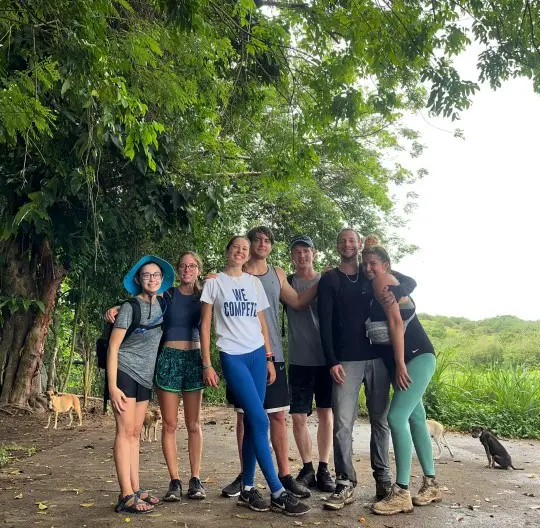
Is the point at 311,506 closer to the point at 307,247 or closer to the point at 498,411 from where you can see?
the point at 307,247

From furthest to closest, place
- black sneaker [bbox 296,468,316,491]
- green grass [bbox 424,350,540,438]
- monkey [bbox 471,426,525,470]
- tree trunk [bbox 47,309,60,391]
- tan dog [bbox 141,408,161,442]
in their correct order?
1. tree trunk [bbox 47,309,60,391]
2. green grass [bbox 424,350,540,438]
3. tan dog [bbox 141,408,161,442]
4. monkey [bbox 471,426,525,470]
5. black sneaker [bbox 296,468,316,491]

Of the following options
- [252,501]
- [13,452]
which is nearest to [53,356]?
[13,452]

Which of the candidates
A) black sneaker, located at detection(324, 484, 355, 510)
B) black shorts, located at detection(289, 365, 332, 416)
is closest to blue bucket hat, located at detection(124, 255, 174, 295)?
black shorts, located at detection(289, 365, 332, 416)

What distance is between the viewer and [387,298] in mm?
4777

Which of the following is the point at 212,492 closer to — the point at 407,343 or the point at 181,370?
the point at 181,370

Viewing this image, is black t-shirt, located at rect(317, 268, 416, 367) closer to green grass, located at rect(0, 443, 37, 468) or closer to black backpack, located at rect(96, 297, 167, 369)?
black backpack, located at rect(96, 297, 167, 369)

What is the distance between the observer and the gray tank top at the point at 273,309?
16.6ft

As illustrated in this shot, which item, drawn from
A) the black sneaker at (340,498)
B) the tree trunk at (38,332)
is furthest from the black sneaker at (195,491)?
the tree trunk at (38,332)

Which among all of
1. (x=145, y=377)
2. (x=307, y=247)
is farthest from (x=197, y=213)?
(x=145, y=377)

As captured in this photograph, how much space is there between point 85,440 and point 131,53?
500cm

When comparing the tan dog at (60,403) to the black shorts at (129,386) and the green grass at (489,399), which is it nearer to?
the black shorts at (129,386)

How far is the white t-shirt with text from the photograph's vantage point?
15.5 ft

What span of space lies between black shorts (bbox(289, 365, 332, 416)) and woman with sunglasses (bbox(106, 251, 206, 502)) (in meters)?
0.84

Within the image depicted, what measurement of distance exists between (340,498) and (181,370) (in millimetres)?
1409
